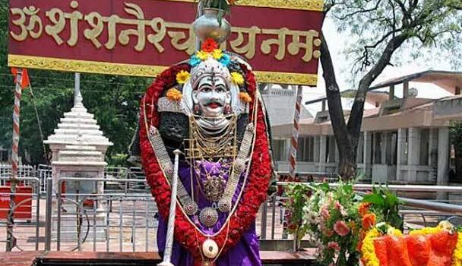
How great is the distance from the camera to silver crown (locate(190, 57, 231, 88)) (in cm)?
331

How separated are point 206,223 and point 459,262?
132 centimetres

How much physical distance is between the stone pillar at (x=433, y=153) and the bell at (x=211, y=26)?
1448 cm

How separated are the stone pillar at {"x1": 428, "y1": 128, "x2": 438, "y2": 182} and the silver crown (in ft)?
47.8

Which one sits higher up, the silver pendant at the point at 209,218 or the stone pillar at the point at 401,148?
the stone pillar at the point at 401,148

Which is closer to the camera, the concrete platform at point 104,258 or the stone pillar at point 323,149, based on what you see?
the concrete platform at point 104,258

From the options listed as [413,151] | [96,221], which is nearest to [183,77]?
[96,221]

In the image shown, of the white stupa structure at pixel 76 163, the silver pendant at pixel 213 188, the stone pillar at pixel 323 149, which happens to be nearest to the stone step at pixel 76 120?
the white stupa structure at pixel 76 163

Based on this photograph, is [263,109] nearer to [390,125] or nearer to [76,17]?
[76,17]

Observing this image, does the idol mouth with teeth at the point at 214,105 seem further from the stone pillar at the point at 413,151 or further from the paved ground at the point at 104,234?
the stone pillar at the point at 413,151

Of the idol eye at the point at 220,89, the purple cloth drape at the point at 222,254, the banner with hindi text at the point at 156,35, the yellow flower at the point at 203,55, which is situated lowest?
the purple cloth drape at the point at 222,254

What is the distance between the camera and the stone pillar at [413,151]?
54.6ft

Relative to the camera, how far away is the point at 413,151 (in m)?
16.9

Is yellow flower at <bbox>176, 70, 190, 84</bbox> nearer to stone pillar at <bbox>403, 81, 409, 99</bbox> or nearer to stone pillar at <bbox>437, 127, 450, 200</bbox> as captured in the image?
stone pillar at <bbox>437, 127, 450, 200</bbox>

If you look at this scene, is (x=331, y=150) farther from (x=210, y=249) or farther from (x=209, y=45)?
(x=210, y=249)
